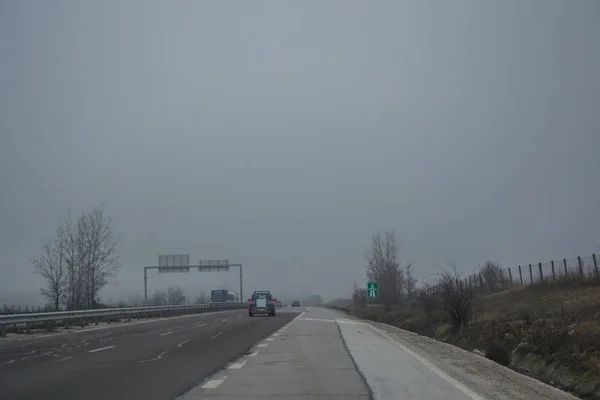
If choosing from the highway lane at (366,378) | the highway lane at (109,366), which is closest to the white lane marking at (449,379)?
the highway lane at (366,378)

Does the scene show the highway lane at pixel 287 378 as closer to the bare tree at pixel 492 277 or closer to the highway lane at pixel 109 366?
the highway lane at pixel 109 366

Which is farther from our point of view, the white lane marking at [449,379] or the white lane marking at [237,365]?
the white lane marking at [237,365]

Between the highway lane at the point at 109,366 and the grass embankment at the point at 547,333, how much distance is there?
25.6 feet

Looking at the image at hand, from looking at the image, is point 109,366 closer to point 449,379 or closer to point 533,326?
point 449,379

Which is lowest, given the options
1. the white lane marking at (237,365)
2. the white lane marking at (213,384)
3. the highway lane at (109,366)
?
the white lane marking at (237,365)

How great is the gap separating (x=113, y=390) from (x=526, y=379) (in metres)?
8.72

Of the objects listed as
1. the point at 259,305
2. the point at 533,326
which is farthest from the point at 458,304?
the point at 259,305

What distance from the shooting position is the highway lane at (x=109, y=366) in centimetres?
1048

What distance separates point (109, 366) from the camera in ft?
46.8

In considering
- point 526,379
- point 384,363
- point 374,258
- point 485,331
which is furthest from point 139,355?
point 374,258

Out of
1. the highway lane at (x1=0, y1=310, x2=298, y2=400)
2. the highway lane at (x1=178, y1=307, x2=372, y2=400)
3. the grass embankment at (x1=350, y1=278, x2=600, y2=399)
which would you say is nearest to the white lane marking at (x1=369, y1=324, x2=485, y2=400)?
the highway lane at (x1=178, y1=307, x2=372, y2=400)

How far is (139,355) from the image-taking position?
1706 centimetres

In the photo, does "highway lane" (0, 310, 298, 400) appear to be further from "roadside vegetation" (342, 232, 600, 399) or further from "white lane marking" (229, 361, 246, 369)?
"roadside vegetation" (342, 232, 600, 399)

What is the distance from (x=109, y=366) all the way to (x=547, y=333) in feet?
37.5
